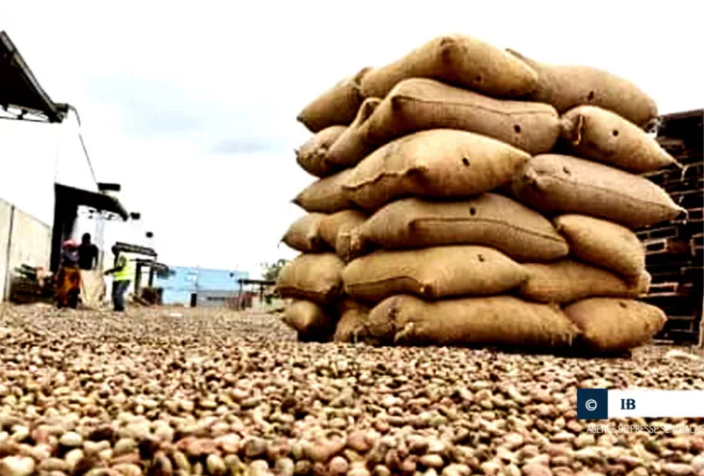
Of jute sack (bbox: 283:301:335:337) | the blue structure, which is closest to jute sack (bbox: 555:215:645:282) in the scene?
jute sack (bbox: 283:301:335:337)

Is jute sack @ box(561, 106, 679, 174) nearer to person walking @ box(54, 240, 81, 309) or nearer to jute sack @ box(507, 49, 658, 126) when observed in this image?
jute sack @ box(507, 49, 658, 126)

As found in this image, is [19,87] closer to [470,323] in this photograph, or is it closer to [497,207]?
[497,207]

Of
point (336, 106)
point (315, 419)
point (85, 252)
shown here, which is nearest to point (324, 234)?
point (336, 106)

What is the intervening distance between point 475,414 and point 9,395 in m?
1.15

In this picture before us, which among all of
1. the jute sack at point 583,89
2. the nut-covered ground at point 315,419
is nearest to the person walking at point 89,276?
the jute sack at point 583,89

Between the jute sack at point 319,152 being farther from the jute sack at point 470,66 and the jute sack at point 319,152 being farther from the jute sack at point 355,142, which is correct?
the jute sack at point 470,66

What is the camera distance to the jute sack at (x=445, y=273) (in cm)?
407

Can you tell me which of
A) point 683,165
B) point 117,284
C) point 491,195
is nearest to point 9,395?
point 491,195

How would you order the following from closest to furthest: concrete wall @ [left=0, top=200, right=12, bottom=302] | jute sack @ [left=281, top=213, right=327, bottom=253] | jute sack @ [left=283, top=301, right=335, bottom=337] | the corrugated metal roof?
jute sack @ [left=283, top=301, right=335, bottom=337] < jute sack @ [left=281, top=213, right=327, bottom=253] < the corrugated metal roof < concrete wall @ [left=0, top=200, right=12, bottom=302]

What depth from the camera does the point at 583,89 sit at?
471 cm

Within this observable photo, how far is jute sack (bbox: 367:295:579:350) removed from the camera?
161 inches

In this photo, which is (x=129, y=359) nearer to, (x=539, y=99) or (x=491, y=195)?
(x=491, y=195)

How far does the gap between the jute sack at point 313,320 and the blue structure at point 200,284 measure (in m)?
14.6

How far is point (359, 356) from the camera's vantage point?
342cm
